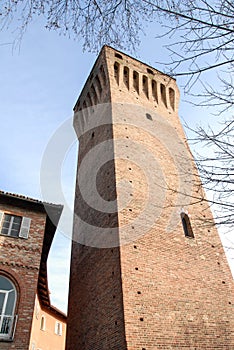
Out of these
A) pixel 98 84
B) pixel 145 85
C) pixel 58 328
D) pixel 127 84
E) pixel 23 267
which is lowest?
pixel 23 267

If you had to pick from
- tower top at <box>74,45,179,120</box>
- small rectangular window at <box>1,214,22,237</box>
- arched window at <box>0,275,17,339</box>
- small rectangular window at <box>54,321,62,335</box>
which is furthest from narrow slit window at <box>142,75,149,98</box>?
small rectangular window at <box>54,321,62,335</box>

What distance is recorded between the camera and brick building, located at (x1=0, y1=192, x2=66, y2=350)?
9.05 meters

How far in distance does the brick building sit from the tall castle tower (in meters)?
1.97

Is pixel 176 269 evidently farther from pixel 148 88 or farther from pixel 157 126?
pixel 148 88

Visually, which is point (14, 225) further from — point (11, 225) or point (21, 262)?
point (21, 262)

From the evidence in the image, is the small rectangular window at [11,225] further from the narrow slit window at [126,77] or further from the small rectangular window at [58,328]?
the small rectangular window at [58,328]

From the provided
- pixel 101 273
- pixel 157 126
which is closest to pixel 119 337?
pixel 101 273

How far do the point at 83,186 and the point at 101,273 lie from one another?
6155 millimetres

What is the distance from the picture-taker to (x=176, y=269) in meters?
9.66

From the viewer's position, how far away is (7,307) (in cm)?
936

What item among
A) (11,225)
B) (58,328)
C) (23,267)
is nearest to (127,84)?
(11,225)

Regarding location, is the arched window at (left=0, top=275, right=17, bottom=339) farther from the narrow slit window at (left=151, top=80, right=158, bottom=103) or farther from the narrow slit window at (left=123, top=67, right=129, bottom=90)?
the narrow slit window at (left=151, top=80, right=158, bottom=103)

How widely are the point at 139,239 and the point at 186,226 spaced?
2.73m

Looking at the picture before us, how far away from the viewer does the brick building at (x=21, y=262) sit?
905cm
